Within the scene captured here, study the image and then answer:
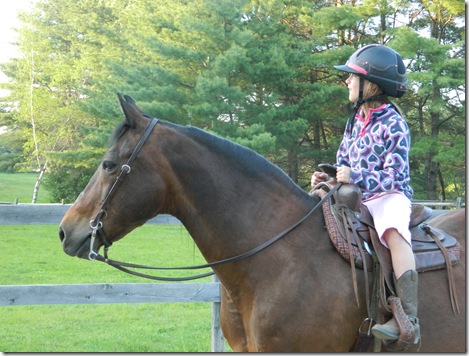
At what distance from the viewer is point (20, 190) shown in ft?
137

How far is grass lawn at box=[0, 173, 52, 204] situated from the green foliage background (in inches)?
284

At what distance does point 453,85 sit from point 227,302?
20965mm

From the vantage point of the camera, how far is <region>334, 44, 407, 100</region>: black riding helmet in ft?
10.1

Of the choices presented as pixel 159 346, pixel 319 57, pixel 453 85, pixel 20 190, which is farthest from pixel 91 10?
pixel 159 346

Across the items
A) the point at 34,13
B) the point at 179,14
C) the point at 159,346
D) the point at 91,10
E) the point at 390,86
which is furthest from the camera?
the point at 34,13

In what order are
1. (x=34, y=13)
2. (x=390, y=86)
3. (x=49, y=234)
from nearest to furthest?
1. (x=390, y=86)
2. (x=49, y=234)
3. (x=34, y=13)

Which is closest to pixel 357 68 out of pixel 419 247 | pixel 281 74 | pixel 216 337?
pixel 419 247

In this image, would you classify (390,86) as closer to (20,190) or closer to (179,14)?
(179,14)

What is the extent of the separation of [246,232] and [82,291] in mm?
2255

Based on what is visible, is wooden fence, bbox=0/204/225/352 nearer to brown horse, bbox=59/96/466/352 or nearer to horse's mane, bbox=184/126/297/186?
brown horse, bbox=59/96/466/352

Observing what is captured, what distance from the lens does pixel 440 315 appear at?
2.98m

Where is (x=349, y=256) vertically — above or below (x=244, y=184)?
below

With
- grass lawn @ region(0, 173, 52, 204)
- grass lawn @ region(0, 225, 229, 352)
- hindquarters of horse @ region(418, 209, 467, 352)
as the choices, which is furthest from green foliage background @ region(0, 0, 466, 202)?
hindquarters of horse @ region(418, 209, 467, 352)

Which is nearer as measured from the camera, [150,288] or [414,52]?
[150,288]
